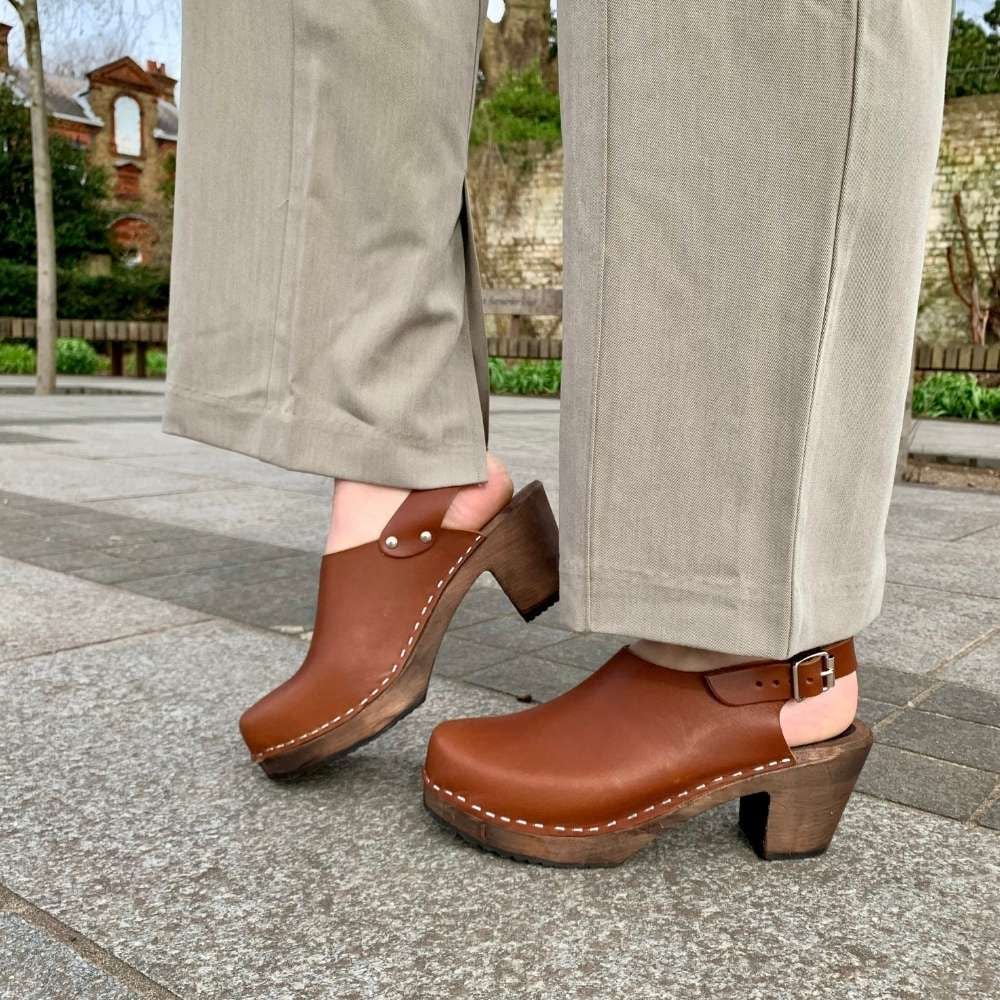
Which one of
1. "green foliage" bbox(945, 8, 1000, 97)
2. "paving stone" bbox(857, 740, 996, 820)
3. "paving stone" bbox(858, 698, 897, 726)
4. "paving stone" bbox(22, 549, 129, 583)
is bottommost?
"paving stone" bbox(22, 549, 129, 583)

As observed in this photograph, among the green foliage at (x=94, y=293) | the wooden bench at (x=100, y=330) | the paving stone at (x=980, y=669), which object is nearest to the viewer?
the paving stone at (x=980, y=669)

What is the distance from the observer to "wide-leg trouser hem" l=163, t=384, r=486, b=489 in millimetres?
1041

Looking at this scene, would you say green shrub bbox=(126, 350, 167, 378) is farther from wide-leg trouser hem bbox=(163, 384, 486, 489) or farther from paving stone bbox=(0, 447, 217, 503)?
wide-leg trouser hem bbox=(163, 384, 486, 489)

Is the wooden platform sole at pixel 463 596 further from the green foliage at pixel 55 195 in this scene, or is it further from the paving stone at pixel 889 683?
the green foliage at pixel 55 195

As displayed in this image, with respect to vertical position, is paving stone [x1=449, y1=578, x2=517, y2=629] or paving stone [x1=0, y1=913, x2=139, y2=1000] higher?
paving stone [x1=0, y1=913, x2=139, y2=1000]

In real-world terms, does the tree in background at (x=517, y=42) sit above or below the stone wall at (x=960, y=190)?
above

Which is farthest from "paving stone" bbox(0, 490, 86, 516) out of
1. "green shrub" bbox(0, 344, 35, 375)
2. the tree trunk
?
"green shrub" bbox(0, 344, 35, 375)

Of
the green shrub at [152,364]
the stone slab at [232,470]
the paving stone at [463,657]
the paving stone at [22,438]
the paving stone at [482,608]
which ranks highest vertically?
the paving stone at [463,657]

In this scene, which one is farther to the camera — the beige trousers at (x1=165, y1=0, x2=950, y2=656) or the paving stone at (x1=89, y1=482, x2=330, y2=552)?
the paving stone at (x1=89, y1=482, x2=330, y2=552)

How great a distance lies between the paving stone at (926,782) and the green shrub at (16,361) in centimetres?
1223

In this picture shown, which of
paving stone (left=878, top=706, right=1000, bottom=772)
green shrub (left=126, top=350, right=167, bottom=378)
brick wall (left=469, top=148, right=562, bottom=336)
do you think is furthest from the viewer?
brick wall (left=469, top=148, right=562, bottom=336)

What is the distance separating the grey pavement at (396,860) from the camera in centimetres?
75

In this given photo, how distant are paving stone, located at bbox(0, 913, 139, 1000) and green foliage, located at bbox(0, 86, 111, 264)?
61.0ft

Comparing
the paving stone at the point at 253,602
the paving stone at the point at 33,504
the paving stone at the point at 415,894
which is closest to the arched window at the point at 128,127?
the paving stone at the point at 33,504
